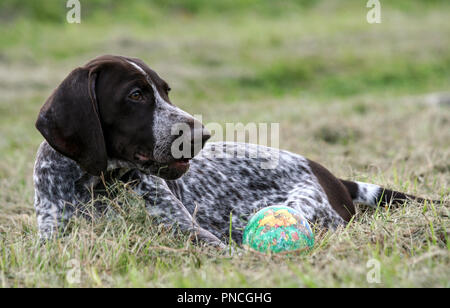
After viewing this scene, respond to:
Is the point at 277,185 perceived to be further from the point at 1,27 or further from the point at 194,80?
the point at 1,27

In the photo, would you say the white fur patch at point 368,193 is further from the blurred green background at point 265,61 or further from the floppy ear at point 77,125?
the floppy ear at point 77,125

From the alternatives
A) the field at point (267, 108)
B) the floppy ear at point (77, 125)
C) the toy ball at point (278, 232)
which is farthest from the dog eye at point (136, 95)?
the toy ball at point (278, 232)

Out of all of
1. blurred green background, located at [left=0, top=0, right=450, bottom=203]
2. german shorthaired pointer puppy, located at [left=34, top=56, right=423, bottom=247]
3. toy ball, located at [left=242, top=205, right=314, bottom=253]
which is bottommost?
toy ball, located at [left=242, top=205, right=314, bottom=253]

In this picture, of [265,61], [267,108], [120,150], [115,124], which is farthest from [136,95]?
[265,61]

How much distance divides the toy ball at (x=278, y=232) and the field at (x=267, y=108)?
114mm

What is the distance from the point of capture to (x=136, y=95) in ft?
11.6

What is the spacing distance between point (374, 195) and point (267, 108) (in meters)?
7.35

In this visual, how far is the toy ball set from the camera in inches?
132

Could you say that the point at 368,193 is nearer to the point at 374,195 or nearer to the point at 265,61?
the point at 374,195

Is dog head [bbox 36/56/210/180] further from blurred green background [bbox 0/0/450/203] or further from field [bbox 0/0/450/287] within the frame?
blurred green background [bbox 0/0/450/203]

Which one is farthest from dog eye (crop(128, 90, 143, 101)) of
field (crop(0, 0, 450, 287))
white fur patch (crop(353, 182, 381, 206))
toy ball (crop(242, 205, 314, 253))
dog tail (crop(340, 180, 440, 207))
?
white fur patch (crop(353, 182, 381, 206))

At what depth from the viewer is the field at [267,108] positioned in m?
3.05

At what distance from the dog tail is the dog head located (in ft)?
5.33

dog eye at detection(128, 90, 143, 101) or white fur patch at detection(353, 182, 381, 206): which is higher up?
dog eye at detection(128, 90, 143, 101)
